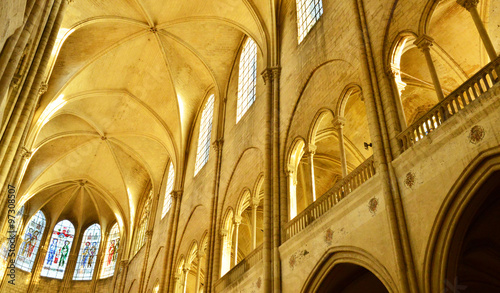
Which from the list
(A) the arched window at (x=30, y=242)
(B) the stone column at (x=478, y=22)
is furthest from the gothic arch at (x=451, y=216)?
(A) the arched window at (x=30, y=242)

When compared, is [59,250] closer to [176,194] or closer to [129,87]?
[176,194]

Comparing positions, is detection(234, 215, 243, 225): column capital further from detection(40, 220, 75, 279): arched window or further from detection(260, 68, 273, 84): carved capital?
detection(40, 220, 75, 279): arched window

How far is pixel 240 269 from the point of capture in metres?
12.7

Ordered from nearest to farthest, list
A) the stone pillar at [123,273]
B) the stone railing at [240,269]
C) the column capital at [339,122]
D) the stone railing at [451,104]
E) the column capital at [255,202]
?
the stone railing at [451,104], the column capital at [339,122], the stone railing at [240,269], the column capital at [255,202], the stone pillar at [123,273]

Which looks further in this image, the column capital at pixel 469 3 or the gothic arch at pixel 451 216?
the column capital at pixel 469 3

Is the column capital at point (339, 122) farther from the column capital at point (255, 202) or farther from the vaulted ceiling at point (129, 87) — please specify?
the vaulted ceiling at point (129, 87)

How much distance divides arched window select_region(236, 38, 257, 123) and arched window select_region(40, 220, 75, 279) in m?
19.5

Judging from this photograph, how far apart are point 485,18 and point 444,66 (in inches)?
67.6

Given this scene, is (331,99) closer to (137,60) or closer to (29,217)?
(137,60)

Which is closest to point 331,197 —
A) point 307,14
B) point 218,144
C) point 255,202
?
point 255,202

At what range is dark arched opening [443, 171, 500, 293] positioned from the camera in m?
6.61

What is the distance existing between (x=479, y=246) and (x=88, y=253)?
2686cm

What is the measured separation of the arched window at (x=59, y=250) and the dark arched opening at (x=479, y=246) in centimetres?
2643

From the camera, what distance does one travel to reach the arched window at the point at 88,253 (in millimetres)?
29850
